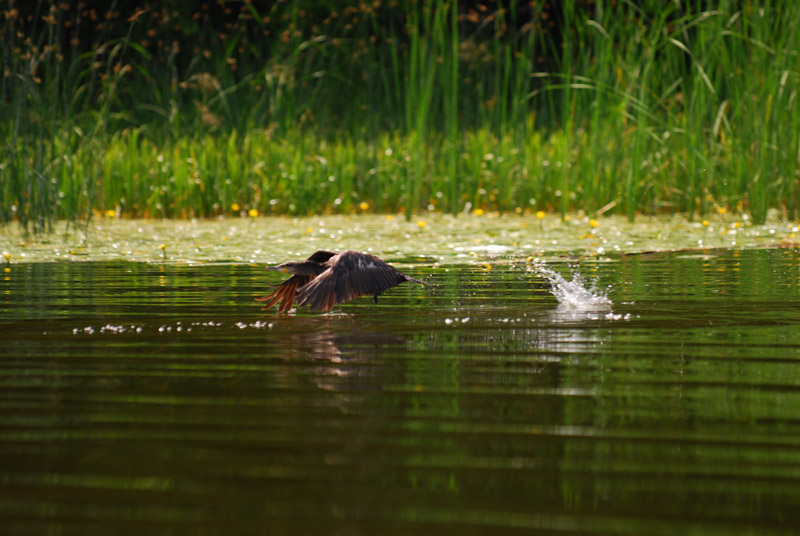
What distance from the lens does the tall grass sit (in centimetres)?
851

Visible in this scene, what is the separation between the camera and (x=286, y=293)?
552 centimetres

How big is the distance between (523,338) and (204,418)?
1.66 metres

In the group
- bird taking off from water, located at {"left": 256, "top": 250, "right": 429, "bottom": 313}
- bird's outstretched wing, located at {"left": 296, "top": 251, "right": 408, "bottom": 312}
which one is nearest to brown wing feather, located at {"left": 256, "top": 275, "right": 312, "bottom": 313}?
bird taking off from water, located at {"left": 256, "top": 250, "right": 429, "bottom": 313}

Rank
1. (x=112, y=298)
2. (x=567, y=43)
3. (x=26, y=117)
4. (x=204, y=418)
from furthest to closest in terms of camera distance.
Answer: (x=567, y=43) → (x=26, y=117) → (x=112, y=298) → (x=204, y=418)

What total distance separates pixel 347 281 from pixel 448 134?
5.19m

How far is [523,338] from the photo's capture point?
4324 mm

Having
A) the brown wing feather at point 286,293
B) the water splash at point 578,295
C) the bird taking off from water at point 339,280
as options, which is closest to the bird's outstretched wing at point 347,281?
the bird taking off from water at point 339,280

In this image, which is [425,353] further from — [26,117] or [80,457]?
[26,117]

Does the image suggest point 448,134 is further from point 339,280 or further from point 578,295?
point 339,280

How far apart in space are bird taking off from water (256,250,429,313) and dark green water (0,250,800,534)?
0.42 ft

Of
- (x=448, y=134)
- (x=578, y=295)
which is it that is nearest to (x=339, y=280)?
(x=578, y=295)

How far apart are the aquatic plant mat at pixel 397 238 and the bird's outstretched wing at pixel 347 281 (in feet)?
7.07

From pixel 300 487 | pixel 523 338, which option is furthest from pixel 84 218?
pixel 300 487

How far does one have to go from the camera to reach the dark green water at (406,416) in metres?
2.21
